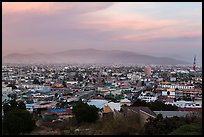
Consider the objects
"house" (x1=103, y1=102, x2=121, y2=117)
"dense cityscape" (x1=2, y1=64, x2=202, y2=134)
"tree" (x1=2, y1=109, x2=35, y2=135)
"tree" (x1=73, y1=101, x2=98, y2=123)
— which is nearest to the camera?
"tree" (x1=2, y1=109, x2=35, y2=135)

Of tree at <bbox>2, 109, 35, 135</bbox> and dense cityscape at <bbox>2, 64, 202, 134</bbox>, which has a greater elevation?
tree at <bbox>2, 109, 35, 135</bbox>

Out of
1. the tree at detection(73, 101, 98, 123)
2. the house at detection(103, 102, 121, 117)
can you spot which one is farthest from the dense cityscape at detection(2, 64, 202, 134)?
the tree at detection(73, 101, 98, 123)

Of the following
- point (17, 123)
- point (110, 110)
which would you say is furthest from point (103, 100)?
point (17, 123)

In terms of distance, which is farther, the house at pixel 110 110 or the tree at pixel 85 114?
the house at pixel 110 110

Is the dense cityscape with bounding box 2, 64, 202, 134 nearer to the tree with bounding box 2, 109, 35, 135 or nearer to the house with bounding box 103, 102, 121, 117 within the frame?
the house with bounding box 103, 102, 121, 117

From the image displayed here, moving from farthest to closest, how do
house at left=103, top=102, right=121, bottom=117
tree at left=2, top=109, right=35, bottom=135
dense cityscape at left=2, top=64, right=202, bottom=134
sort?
house at left=103, top=102, right=121, bottom=117
dense cityscape at left=2, top=64, right=202, bottom=134
tree at left=2, top=109, right=35, bottom=135

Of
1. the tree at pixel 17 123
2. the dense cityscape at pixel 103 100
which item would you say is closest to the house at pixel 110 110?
the dense cityscape at pixel 103 100

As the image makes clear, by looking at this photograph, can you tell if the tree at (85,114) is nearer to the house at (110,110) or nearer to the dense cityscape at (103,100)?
the dense cityscape at (103,100)

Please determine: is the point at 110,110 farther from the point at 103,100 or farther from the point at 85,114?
the point at 103,100

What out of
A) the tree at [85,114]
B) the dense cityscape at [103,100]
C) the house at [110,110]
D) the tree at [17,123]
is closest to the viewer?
the tree at [17,123]
